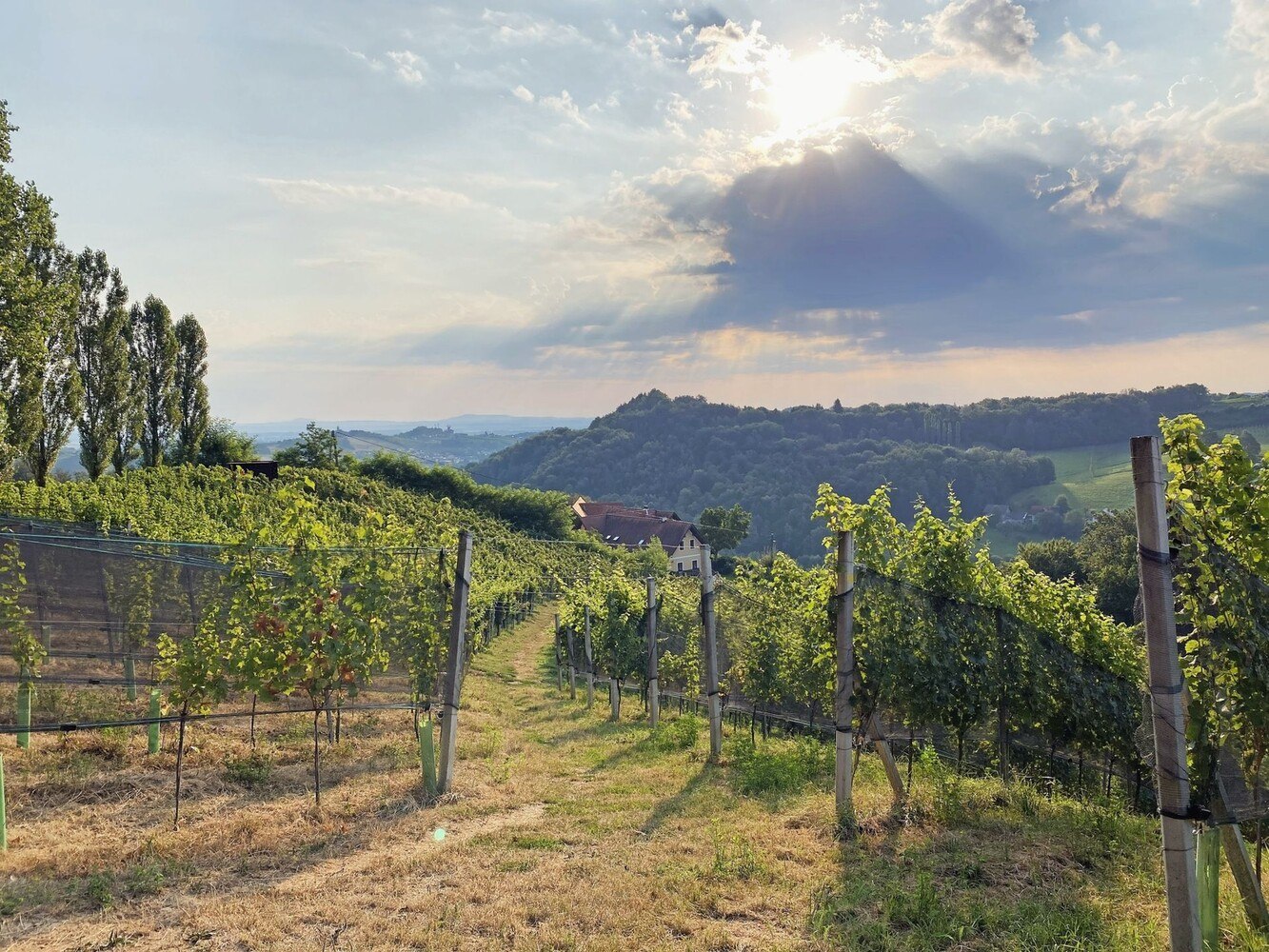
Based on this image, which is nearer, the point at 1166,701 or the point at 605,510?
the point at 1166,701

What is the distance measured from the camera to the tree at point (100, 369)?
33.6 m

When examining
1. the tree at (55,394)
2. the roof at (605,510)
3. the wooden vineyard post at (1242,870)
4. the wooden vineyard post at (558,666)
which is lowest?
the wooden vineyard post at (558,666)

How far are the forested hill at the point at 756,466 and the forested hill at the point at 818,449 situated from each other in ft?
1.04

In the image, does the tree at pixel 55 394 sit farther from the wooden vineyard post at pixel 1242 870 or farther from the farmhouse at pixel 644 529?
Answer: the farmhouse at pixel 644 529

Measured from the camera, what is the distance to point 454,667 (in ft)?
28.4

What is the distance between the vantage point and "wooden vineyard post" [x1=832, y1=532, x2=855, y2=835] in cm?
705

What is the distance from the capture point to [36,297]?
61.0ft

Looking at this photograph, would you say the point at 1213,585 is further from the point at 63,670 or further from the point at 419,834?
the point at 63,670

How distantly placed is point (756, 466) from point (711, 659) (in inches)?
5905

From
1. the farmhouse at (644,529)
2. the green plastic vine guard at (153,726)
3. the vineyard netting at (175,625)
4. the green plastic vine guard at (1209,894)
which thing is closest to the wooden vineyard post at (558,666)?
the vineyard netting at (175,625)

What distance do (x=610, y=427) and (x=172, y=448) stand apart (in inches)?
5763

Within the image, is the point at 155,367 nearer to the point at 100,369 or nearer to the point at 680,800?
the point at 100,369

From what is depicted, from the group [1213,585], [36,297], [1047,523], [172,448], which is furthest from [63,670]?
[1047,523]

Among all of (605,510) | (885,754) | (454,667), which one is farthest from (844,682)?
(605,510)
